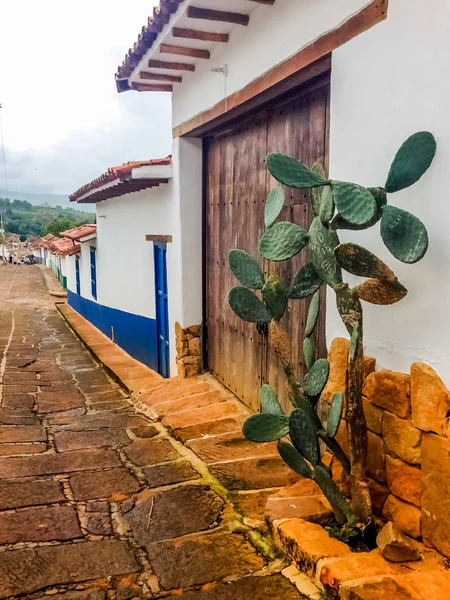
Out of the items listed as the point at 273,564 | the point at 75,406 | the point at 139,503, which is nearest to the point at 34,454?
the point at 139,503

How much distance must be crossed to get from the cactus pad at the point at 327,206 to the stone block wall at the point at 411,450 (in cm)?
76

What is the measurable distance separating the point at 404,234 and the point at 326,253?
348 mm

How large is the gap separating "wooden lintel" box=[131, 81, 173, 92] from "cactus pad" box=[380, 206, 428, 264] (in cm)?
464

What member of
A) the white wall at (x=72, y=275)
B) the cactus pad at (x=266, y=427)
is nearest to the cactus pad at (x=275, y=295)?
the cactus pad at (x=266, y=427)

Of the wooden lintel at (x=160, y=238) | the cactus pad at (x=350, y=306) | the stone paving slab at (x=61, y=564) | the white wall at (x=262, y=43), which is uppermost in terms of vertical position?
the white wall at (x=262, y=43)

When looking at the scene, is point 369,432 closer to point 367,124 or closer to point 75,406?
point 367,124

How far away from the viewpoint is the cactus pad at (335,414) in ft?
8.27

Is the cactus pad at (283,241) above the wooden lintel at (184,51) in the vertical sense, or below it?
below

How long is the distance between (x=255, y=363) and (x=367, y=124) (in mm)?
2497

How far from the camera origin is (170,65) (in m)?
5.38

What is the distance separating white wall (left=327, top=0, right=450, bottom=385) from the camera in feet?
7.64

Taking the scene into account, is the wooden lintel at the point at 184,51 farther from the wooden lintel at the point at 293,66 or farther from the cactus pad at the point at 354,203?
the cactus pad at the point at 354,203

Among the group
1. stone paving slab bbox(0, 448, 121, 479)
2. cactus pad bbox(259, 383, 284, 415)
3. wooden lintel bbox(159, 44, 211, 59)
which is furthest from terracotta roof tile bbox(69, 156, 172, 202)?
cactus pad bbox(259, 383, 284, 415)

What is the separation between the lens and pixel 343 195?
223 cm
